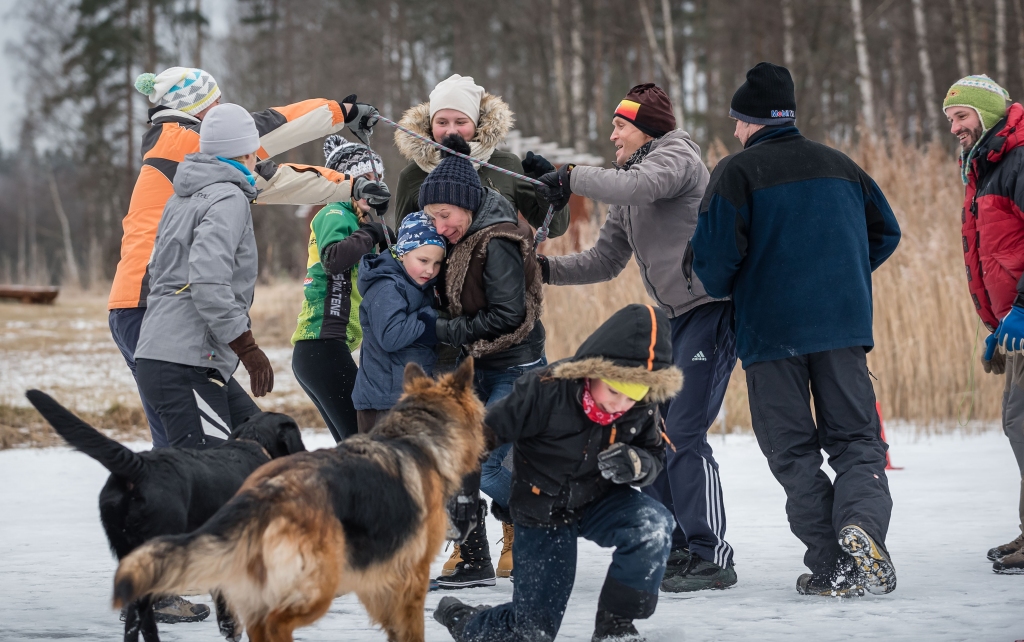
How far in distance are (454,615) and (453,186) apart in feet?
5.18

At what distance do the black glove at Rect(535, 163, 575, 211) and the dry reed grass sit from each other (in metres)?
4.33

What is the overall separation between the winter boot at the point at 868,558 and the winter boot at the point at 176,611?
2328mm

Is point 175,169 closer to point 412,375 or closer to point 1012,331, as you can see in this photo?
point 412,375

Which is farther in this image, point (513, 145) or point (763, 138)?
point (513, 145)

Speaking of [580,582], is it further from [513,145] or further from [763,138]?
[513,145]

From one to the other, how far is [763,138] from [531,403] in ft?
5.12

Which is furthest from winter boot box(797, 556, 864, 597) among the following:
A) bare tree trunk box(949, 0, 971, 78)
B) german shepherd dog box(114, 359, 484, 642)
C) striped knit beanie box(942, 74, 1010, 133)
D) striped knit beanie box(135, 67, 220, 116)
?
bare tree trunk box(949, 0, 971, 78)

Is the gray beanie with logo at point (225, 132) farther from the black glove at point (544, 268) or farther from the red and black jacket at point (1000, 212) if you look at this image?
the red and black jacket at point (1000, 212)

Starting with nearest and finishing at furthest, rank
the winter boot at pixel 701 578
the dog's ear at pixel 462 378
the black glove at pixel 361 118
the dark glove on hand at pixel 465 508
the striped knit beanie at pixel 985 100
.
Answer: the dog's ear at pixel 462 378 → the dark glove on hand at pixel 465 508 → the winter boot at pixel 701 578 → the striped knit beanie at pixel 985 100 → the black glove at pixel 361 118

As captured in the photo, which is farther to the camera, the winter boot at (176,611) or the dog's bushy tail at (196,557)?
the winter boot at (176,611)

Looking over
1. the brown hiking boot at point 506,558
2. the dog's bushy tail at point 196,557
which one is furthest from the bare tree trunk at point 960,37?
the dog's bushy tail at point 196,557

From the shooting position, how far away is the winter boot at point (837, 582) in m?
3.47

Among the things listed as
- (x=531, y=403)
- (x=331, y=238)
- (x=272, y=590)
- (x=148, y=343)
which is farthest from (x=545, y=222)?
(x=272, y=590)

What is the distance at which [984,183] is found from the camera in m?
4.11
